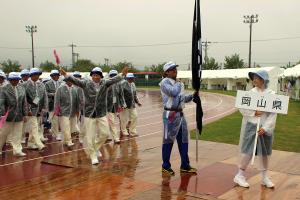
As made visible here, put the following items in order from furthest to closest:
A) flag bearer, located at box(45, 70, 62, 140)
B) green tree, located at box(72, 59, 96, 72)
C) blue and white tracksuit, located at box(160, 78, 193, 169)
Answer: green tree, located at box(72, 59, 96, 72) → flag bearer, located at box(45, 70, 62, 140) → blue and white tracksuit, located at box(160, 78, 193, 169)

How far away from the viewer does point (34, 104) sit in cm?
973

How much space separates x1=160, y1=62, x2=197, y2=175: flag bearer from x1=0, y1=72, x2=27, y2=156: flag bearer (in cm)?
375

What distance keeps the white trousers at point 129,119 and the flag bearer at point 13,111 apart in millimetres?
3526

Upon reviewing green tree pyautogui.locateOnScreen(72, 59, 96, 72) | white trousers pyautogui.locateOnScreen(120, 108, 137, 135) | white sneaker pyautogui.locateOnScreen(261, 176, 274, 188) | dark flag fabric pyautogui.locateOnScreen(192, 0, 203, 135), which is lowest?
white sneaker pyautogui.locateOnScreen(261, 176, 274, 188)

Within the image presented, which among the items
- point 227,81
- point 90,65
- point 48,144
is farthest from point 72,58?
point 48,144

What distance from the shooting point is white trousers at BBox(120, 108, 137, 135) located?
11.9 meters

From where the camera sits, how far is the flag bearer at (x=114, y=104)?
10.5m

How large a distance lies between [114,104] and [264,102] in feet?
19.0

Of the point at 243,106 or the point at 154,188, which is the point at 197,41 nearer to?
the point at 243,106

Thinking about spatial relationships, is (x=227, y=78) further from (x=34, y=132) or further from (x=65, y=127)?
(x=34, y=132)

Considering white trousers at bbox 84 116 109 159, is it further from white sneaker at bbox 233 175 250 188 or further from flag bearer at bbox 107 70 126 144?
white sneaker at bbox 233 175 250 188

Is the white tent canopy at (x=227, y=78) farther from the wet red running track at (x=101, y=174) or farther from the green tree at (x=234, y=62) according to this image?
the wet red running track at (x=101, y=174)

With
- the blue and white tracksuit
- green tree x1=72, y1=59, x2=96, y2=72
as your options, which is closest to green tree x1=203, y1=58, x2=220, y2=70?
green tree x1=72, y1=59, x2=96, y2=72

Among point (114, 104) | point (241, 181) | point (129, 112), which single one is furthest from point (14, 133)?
point (241, 181)
